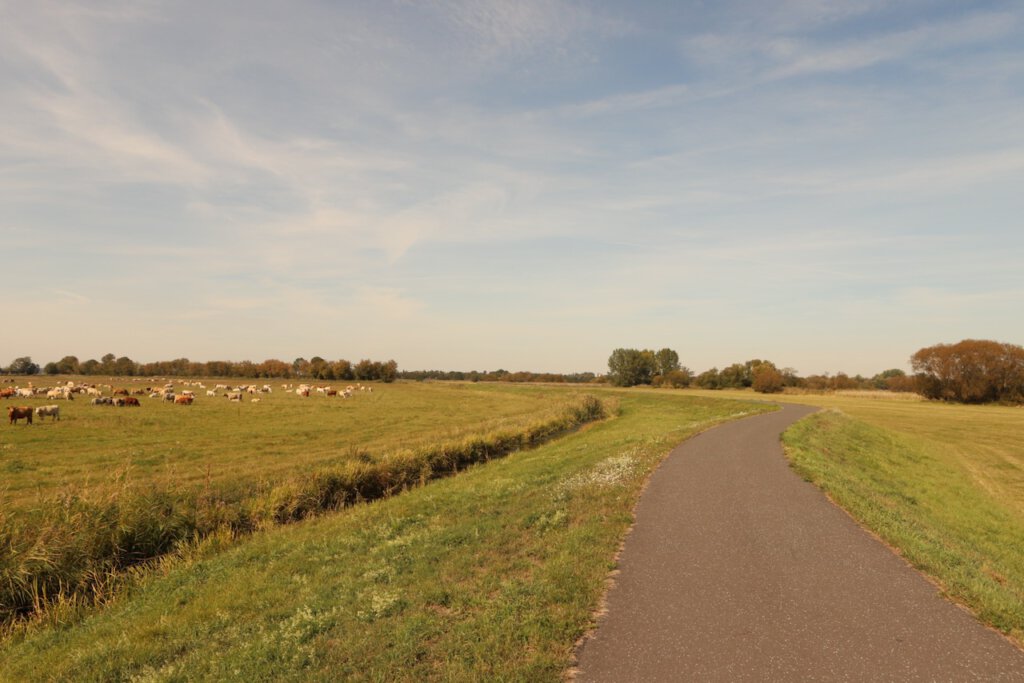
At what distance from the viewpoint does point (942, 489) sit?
26.0 m

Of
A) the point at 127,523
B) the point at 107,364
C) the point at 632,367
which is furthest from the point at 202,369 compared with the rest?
the point at 127,523

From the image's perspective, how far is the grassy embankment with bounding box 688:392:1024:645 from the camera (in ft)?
32.1

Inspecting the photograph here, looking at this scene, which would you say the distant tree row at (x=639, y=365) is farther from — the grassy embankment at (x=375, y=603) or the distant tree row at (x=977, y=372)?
the grassy embankment at (x=375, y=603)

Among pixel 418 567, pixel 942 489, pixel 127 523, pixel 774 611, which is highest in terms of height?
pixel 774 611

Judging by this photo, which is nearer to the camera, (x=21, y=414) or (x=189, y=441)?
(x=189, y=441)

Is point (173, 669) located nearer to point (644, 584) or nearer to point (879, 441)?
point (644, 584)

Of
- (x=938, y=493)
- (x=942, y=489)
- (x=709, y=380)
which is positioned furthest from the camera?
(x=709, y=380)

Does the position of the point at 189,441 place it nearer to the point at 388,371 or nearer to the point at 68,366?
the point at 388,371

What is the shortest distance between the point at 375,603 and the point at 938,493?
1115 inches

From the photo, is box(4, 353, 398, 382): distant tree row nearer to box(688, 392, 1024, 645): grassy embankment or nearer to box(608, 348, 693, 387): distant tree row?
box(608, 348, 693, 387): distant tree row

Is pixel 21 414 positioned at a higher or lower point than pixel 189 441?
higher

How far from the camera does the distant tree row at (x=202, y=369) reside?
17562 centimetres

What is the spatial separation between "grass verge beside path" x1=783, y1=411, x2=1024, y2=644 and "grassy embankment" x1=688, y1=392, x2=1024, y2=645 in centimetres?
4

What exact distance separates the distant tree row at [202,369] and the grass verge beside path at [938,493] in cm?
14772
